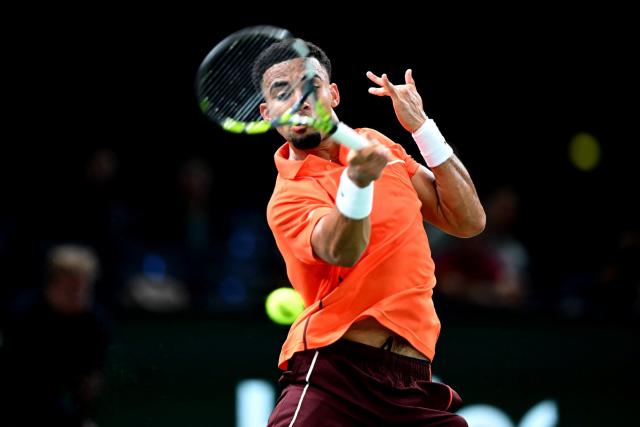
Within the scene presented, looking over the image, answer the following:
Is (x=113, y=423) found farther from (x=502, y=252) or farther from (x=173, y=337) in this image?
(x=502, y=252)

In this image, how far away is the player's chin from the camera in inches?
160

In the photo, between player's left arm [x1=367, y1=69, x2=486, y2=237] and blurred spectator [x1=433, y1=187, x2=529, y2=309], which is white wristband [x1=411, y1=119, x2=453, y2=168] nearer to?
player's left arm [x1=367, y1=69, x2=486, y2=237]

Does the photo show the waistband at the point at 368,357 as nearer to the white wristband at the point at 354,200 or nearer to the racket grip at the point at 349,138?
the white wristband at the point at 354,200

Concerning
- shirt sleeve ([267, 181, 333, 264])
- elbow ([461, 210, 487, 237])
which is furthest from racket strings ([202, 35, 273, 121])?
elbow ([461, 210, 487, 237])

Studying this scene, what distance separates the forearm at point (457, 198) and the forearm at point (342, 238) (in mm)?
620

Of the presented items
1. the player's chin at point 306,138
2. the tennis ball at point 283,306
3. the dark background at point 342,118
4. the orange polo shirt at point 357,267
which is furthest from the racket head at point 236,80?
the dark background at point 342,118

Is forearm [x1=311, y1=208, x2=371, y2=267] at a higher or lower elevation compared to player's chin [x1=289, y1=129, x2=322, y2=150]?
lower

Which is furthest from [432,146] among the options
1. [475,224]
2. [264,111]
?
[264,111]

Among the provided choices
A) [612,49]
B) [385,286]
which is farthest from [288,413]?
[612,49]

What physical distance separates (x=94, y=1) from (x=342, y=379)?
20.2 feet

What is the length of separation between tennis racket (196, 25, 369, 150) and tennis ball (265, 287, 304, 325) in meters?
2.59

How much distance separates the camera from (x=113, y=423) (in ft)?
22.8

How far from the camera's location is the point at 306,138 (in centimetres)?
407

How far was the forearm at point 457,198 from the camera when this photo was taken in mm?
4242
